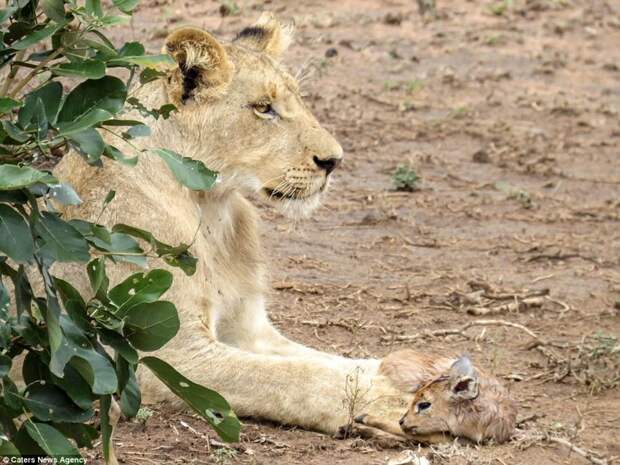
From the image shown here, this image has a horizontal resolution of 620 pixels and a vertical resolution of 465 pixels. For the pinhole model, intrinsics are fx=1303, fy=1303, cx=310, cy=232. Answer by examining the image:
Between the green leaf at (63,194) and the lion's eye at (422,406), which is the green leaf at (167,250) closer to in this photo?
the green leaf at (63,194)

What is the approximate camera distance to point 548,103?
11555 millimetres

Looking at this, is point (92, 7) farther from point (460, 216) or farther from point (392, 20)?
point (392, 20)

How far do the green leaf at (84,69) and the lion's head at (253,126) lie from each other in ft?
6.04

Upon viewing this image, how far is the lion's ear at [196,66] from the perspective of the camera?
5.05 metres

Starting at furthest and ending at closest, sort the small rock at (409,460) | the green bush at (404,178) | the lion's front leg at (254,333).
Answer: the green bush at (404,178)
the lion's front leg at (254,333)
the small rock at (409,460)

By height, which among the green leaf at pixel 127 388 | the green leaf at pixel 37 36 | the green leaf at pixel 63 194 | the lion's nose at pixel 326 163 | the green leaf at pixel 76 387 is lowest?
the lion's nose at pixel 326 163

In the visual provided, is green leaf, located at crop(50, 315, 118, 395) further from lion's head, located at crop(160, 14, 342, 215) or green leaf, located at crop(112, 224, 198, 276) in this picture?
lion's head, located at crop(160, 14, 342, 215)

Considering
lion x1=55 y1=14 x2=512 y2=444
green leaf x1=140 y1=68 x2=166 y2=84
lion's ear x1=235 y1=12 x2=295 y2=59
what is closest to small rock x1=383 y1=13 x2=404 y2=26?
lion's ear x1=235 y1=12 x2=295 y2=59

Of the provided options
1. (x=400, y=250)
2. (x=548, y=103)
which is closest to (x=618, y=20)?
(x=548, y=103)

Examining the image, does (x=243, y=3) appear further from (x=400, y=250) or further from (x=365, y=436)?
(x=365, y=436)

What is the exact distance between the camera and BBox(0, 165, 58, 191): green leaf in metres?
2.90

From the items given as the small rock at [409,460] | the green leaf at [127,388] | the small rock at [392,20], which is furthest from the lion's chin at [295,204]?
the small rock at [392,20]

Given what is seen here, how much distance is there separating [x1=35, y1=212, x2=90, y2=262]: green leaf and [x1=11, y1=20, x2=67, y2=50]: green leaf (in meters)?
0.44

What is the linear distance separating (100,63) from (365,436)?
215 cm
